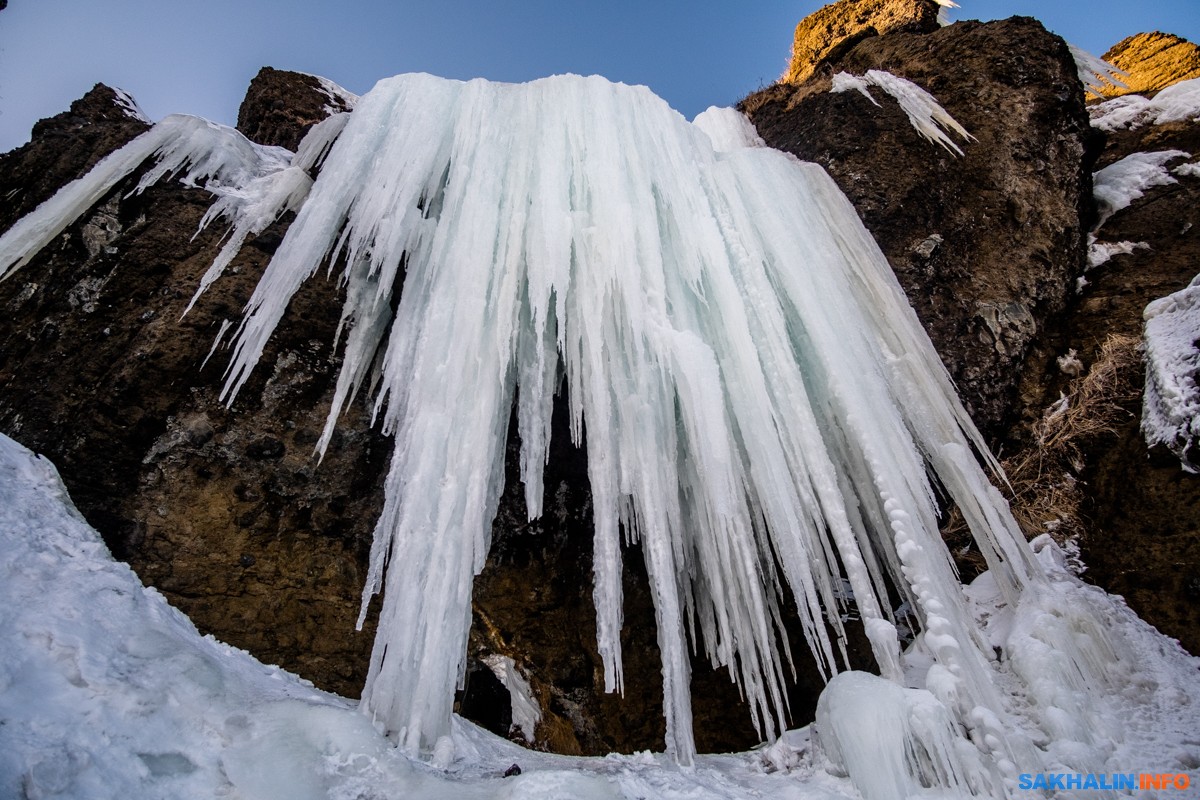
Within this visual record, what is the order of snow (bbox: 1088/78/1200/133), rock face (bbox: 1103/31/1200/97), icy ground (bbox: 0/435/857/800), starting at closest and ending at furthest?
icy ground (bbox: 0/435/857/800) < snow (bbox: 1088/78/1200/133) < rock face (bbox: 1103/31/1200/97)

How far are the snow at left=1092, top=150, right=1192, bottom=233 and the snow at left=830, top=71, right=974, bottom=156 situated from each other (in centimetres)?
162

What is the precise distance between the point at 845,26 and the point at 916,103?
354 centimetres

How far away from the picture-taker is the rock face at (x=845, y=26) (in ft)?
26.0

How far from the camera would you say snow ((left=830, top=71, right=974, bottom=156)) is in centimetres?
584

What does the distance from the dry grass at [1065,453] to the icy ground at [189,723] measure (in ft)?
4.33

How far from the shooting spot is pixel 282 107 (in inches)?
278

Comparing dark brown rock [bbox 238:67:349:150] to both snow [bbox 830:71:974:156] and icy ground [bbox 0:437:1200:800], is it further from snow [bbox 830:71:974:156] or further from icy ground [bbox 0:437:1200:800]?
snow [bbox 830:71:974:156]

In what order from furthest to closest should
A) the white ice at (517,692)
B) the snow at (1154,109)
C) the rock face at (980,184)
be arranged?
the snow at (1154,109) < the rock face at (980,184) < the white ice at (517,692)

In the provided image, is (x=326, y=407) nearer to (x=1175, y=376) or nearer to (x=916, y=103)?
(x=1175, y=376)

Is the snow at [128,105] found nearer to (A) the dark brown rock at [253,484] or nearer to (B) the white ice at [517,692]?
(A) the dark brown rock at [253,484]

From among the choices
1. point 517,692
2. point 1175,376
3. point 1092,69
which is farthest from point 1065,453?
point 1092,69

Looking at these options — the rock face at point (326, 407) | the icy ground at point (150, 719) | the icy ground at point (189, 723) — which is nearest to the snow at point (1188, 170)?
the rock face at point (326, 407)

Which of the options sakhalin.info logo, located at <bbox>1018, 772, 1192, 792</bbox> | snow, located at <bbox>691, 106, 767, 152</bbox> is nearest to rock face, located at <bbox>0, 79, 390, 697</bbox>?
sakhalin.info logo, located at <bbox>1018, 772, 1192, 792</bbox>

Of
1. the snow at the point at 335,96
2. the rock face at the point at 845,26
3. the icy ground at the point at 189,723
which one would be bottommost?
the icy ground at the point at 189,723
